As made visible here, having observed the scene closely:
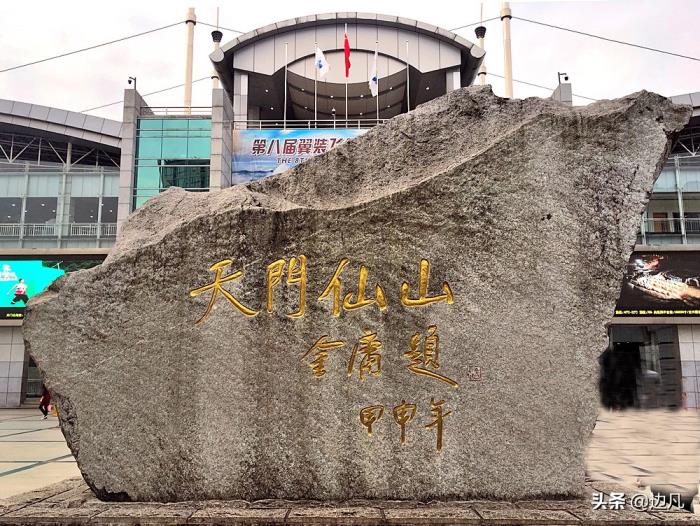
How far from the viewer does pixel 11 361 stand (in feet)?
53.1

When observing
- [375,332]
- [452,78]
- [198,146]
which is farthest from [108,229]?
[375,332]

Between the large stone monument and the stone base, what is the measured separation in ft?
0.35

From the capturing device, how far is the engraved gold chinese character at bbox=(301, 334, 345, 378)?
399 centimetres

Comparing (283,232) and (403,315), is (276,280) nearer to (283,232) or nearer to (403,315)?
(283,232)

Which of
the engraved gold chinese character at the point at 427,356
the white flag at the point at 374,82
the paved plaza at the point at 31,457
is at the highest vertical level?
the white flag at the point at 374,82

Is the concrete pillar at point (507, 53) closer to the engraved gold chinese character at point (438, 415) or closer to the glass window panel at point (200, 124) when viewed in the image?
the glass window panel at point (200, 124)

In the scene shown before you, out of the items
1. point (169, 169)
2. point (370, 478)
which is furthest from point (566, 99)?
point (370, 478)

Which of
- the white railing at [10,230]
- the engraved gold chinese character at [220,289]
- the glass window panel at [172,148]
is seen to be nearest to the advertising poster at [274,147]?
the glass window panel at [172,148]

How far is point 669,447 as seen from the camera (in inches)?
138

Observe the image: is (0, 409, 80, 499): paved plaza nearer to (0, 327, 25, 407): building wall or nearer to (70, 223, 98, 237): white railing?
(0, 327, 25, 407): building wall

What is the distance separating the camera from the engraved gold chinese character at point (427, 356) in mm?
3951

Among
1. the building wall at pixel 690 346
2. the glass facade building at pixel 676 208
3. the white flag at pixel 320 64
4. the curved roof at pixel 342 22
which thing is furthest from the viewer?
the curved roof at pixel 342 22

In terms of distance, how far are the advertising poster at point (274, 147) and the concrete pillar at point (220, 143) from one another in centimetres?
44

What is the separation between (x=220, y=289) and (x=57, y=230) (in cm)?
1673
